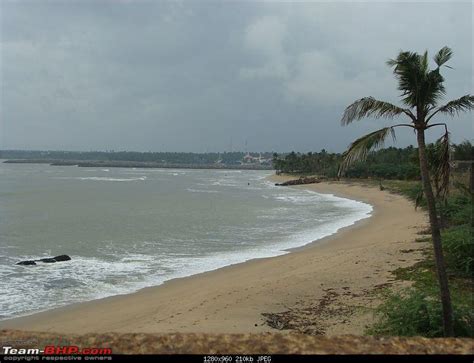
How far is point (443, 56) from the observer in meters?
7.77

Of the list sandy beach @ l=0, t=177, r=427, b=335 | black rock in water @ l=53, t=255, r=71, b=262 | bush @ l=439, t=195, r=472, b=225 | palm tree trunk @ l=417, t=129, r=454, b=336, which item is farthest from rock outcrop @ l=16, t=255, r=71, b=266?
palm tree trunk @ l=417, t=129, r=454, b=336

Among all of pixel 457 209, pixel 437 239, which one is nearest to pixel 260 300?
pixel 437 239

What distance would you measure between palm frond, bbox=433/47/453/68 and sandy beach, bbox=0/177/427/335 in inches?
215

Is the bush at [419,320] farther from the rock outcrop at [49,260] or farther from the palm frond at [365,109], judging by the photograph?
the rock outcrop at [49,260]

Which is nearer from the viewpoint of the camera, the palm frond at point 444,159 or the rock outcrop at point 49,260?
the palm frond at point 444,159

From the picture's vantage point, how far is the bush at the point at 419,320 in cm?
845

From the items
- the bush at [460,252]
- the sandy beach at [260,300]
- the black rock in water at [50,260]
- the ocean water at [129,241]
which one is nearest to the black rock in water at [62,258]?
the black rock in water at [50,260]

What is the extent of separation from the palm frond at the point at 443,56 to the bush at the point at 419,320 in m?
4.50

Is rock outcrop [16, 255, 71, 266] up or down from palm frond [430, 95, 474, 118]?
down

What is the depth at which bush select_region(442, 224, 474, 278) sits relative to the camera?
13.4 m

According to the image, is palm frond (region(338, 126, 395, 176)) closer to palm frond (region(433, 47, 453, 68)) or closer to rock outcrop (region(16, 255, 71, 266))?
palm frond (region(433, 47, 453, 68))

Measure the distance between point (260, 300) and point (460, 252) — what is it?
6.31m

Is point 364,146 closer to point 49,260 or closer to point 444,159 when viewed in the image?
point 444,159

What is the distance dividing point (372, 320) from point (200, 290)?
6228 millimetres
